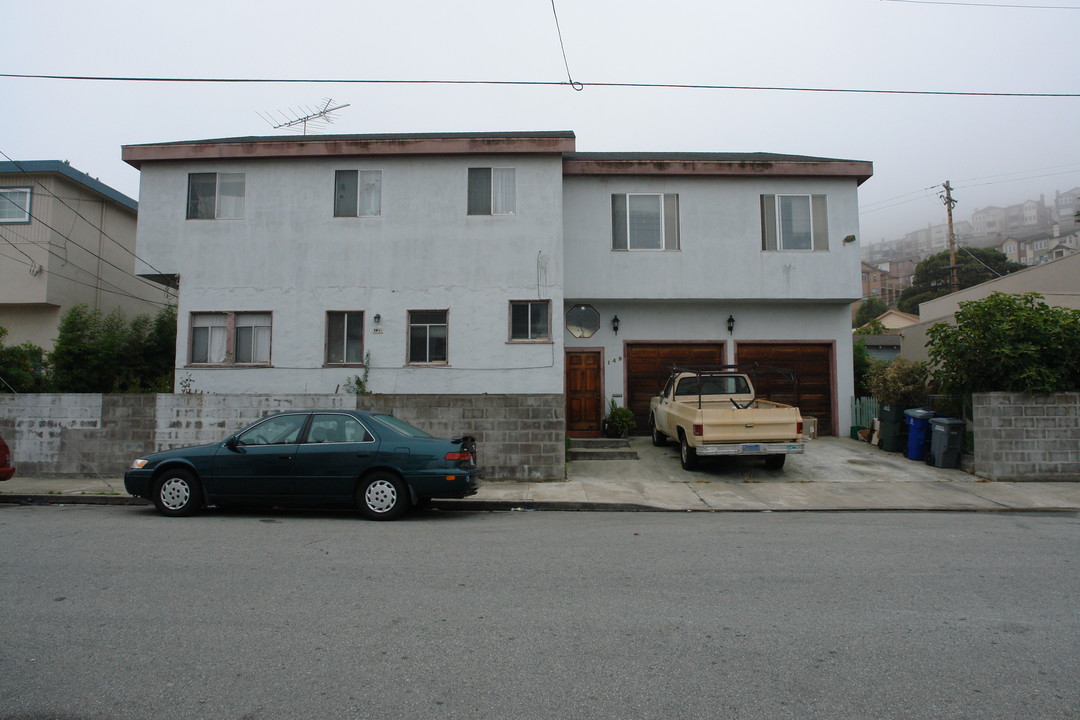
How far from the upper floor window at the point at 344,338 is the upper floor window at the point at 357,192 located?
220cm

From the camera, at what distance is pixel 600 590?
18.4 ft

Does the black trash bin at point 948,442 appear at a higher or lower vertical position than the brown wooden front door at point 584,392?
lower

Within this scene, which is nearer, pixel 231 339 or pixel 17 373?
pixel 17 373

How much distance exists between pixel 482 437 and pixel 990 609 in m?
8.50

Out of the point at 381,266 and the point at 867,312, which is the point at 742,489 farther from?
the point at 867,312

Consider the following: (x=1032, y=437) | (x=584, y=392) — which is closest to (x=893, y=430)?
(x=1032, y=437)

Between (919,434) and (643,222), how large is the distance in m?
7.32

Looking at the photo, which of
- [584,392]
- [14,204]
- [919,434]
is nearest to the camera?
[919,434]

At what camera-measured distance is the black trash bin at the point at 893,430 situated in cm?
1445

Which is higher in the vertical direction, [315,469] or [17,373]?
[17,373]

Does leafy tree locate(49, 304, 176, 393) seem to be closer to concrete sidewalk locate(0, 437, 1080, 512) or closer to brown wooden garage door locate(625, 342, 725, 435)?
concrete sidewalk locate(0, 437, 1080, 512)

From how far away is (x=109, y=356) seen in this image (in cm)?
1655

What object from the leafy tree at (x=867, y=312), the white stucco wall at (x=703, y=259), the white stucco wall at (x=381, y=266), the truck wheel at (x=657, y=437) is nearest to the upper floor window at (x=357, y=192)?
the white stucco wall at (x=381, y=266)

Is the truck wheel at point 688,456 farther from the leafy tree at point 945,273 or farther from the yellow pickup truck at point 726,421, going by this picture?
the leafy tree at point 945,273
